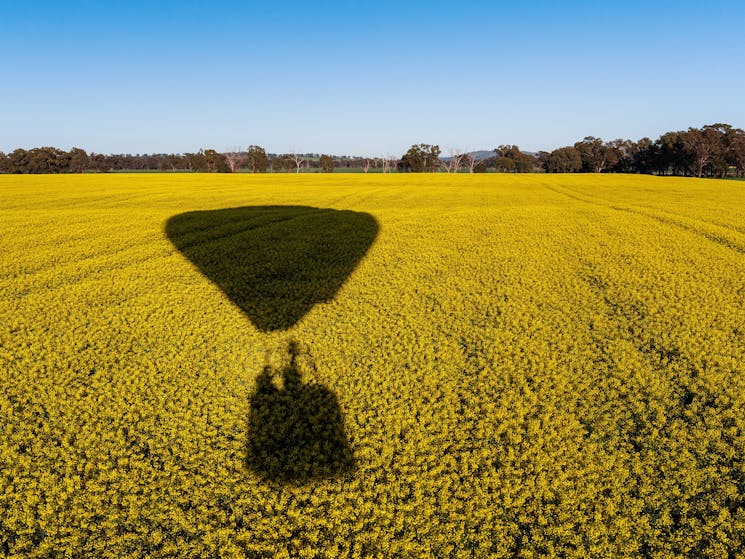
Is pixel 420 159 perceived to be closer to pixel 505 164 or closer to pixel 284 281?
pixel 505 164

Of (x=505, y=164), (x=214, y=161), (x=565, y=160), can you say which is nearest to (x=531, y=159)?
(x=505, y=164)

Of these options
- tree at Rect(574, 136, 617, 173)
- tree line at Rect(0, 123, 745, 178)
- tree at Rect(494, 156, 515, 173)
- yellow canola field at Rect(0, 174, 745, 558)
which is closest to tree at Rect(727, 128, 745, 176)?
tree line at Rect(0, 123, 745, 178)

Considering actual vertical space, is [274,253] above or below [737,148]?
below

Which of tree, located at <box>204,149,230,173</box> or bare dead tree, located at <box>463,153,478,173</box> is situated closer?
tree, located at <box>204,149,230,173</box>

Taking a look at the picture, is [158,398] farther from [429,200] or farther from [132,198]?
[132,198]

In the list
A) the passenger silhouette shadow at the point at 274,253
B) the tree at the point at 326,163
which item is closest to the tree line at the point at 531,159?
the tree at the point at 326,163

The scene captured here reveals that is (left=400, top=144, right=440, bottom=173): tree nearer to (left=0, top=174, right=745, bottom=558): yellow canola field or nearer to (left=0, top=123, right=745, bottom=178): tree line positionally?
(left=0, top=123, right=745, bottom=178): tree line
